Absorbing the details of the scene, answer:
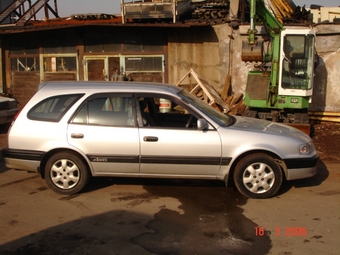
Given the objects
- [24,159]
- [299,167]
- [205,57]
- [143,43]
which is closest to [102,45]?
[143,43]

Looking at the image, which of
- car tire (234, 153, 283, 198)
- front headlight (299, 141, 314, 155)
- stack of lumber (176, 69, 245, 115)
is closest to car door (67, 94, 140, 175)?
car tire (234, 153, 283, 198)

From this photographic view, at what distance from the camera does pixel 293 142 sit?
5.78 meters

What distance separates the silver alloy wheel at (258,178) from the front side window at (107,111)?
1.77 m

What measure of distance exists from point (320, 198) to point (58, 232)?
3.65 meters

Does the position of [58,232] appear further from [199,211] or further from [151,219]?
[199,211]

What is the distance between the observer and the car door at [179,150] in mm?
5719

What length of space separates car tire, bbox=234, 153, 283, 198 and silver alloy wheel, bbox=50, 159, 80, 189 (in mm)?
2311

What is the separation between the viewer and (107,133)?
5.86 meters

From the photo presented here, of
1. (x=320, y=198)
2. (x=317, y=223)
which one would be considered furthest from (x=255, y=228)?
(x=320, y=198)

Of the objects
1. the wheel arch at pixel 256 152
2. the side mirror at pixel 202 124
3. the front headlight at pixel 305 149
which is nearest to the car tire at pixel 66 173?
the side mirror at pixel 202 124

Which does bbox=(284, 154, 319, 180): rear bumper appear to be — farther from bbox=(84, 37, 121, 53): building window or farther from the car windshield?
bbox=(84, 37, 121, 53): building window

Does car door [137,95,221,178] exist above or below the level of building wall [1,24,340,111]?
below

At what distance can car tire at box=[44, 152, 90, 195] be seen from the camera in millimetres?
5969
